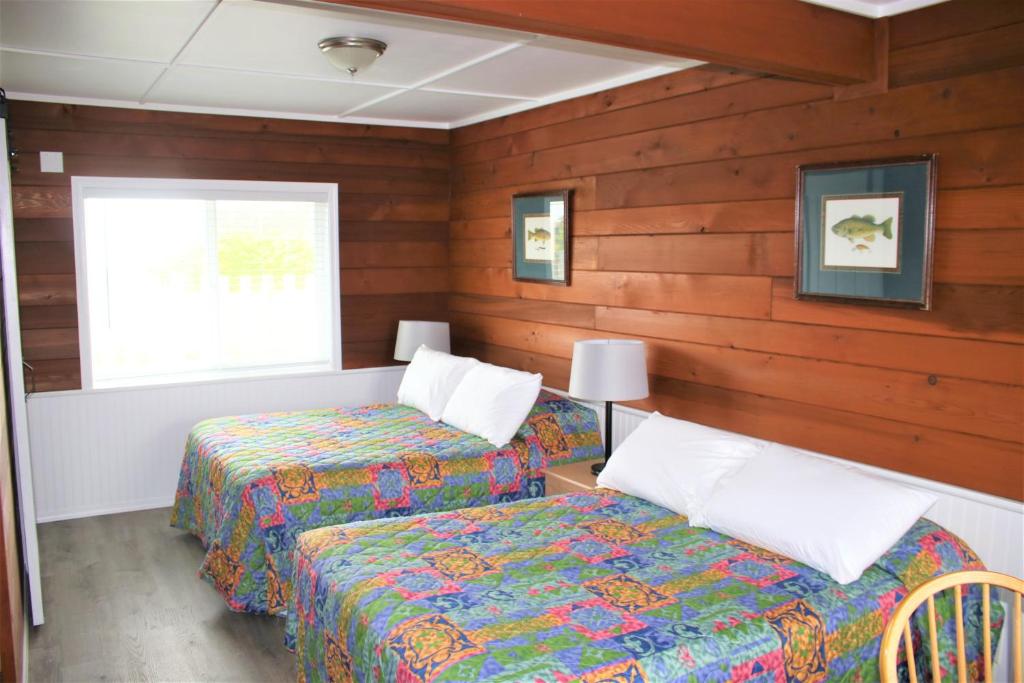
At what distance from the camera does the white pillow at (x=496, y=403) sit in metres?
4.08

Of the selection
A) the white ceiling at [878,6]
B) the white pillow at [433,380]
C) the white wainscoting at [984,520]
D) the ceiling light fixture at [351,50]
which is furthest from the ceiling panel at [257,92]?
the white wainscoting at [984,520]

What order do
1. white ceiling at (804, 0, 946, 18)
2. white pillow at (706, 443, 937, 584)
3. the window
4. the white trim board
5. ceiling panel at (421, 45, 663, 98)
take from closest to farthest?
white pillow at (706, 443, 937, 584) → white ceiling at (804, 0, 946, 18) → the white trim board → ceiling panel at (421, 45, 663, 98) → the window

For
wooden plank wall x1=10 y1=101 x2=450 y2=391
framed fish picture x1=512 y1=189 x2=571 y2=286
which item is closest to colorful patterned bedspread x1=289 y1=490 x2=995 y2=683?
framed fish picture x1=512 y1=189 x2=571 y2=286

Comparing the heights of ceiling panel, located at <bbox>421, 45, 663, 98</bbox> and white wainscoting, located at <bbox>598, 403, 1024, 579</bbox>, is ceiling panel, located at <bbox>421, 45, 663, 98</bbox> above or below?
above

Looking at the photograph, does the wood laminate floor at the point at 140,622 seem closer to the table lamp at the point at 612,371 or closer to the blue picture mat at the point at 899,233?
the table lamp at the point at 612,371

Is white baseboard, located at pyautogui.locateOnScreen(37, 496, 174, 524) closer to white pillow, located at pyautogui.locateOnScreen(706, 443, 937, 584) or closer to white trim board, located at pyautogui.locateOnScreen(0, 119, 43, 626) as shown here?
white trim board, located at pyautogui.locateOnScreen(0, 119, 43, 626)

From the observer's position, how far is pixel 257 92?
4.44 m

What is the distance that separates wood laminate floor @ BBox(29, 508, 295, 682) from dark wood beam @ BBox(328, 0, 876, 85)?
2.33m

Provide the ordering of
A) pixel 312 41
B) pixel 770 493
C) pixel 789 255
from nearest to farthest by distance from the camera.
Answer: pixel 770 493, pixel 789 255, pixel 312 41

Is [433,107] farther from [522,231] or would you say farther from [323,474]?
[323,474]

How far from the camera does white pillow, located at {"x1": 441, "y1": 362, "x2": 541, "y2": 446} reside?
13.4 feet

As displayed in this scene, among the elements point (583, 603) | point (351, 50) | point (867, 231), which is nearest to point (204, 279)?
point (351, 50)

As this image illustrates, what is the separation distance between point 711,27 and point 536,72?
1666 millimetres

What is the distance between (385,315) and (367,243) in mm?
488
